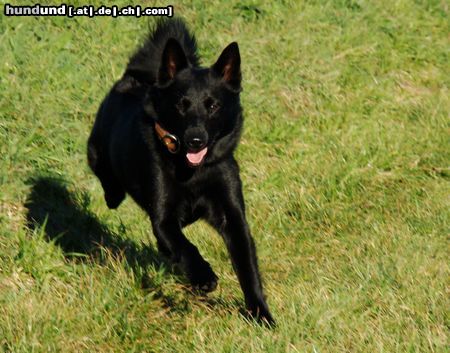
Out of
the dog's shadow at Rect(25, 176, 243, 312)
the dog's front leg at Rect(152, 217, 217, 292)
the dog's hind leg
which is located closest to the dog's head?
the dog's front leg at Rect(152, 217, 217, 292)

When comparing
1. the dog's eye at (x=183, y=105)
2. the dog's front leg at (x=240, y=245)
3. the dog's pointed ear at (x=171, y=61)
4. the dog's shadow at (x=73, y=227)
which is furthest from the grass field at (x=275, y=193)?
the dog's pointed ear at (x=171, y=61)

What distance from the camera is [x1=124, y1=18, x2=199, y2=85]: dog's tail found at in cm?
565

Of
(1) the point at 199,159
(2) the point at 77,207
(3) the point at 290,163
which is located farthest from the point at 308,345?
(3) the point at 290,163

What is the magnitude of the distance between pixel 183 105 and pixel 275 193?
254 cm

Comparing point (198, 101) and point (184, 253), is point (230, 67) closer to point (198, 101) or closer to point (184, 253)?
point (198, 101)

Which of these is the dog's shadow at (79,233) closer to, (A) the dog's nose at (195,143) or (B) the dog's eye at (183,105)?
(A) the dog's nose at (195,143)

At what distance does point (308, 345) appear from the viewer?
13.9 feet

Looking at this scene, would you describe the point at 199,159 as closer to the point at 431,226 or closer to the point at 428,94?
the point at 431,226

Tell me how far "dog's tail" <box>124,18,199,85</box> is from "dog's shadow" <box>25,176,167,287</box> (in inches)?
42.9

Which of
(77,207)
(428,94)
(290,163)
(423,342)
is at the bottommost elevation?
(428,94)

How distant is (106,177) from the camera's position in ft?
21.2

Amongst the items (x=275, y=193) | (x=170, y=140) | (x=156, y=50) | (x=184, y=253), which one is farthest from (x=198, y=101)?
(x=275, y=193)

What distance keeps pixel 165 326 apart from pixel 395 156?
4479mm

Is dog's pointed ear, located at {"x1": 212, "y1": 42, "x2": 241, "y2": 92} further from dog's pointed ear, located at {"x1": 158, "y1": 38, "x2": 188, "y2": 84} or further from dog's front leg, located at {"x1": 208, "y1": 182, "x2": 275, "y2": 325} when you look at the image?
dog's front leg, located at {"x1": 208, "y1": 182, "x2": 275, "y2": 325}
